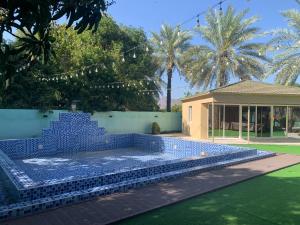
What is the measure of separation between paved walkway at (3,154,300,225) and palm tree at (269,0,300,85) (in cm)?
1363

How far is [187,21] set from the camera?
11945 mm

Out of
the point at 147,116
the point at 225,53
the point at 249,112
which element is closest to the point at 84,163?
the point at 249,112

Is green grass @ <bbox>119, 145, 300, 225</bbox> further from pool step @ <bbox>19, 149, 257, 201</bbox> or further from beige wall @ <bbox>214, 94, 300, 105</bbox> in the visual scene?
beige wall @ <bbox>214, 94, 300, 105</bbox>

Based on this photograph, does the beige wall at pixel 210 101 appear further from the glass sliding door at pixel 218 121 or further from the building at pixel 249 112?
the glass sliding door at pixel 218 121

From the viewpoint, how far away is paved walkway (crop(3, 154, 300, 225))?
18.1ft

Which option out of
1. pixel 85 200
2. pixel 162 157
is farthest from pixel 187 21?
pixel 85 200

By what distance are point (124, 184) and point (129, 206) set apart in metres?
1.25

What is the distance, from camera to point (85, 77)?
23.1 m

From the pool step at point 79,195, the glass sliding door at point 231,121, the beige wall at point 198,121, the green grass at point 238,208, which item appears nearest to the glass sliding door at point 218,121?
the glass sliding door at point 231,121

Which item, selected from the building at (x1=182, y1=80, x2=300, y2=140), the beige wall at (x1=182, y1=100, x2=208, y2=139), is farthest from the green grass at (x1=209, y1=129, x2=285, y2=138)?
the beige wall at (x1=182, y1=100, x2=208, y2=139)

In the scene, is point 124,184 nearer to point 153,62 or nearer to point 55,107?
point 55,107

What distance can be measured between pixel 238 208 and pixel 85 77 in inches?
733

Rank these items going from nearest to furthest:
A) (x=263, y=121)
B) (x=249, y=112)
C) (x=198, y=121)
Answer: (x=249, y=112) → (x=263, y=121) → (x=198, y=121)

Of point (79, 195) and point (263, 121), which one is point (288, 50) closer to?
point (263, 121)
